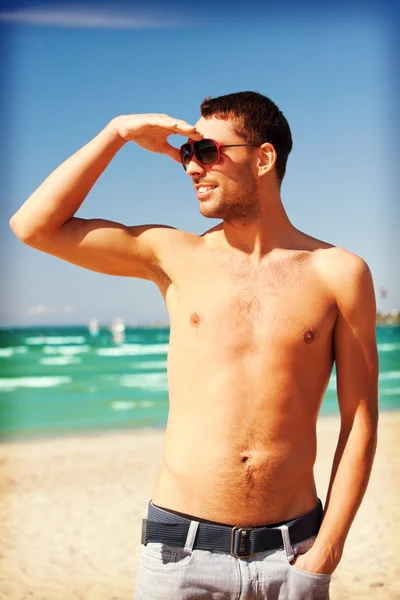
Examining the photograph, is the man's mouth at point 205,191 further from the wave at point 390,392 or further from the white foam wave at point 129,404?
the wave at point 390,392

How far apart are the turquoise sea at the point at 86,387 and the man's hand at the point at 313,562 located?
43.6 ft

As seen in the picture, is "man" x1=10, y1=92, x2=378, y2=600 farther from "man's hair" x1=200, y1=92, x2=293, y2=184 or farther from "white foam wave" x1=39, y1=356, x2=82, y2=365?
"white foam wave" x1=39, y1=356, x2=82, y2=365

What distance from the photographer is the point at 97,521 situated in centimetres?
865

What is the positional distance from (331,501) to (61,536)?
6.27 meters

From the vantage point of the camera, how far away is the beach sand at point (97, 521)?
6641 mm

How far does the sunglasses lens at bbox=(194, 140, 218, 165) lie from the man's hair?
13cm

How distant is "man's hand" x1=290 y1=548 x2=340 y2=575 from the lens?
2.41m

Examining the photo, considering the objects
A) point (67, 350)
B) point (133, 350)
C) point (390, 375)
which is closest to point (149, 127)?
point (390, 375)

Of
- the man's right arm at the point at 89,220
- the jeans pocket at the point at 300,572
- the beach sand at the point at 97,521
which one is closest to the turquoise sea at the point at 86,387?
the beach sand at the point at 97,521

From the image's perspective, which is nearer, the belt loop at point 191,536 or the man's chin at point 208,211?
the belt loop at point 191,536

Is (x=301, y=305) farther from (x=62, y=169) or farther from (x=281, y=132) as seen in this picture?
(x=62, y=169)

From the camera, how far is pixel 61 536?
322 inches

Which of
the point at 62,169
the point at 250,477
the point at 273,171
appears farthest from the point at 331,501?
the point at 62,169

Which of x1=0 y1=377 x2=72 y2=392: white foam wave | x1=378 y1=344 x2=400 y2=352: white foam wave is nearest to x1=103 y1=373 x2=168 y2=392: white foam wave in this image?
x1=0 y1=377 x2=72 y2=392: white foam wave
